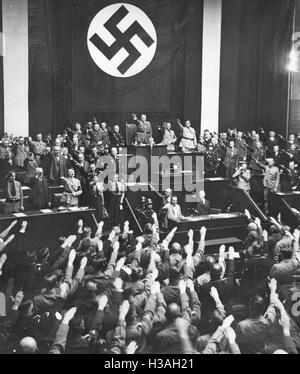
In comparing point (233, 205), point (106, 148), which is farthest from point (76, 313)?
point (106, 148)

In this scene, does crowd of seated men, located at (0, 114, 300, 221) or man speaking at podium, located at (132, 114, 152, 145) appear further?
man speaking at podium, located at (132, 114, 152, 145)

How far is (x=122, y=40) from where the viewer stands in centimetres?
1322

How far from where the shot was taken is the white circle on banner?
43.6 feet

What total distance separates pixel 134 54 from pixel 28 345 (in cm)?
968

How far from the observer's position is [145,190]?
10852mm

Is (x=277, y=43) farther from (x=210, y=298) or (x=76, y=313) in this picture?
(x=76, y=313)

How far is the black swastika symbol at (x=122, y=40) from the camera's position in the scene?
43.2 feet

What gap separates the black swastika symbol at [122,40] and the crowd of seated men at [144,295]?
5.34m

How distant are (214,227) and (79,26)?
22.3ft

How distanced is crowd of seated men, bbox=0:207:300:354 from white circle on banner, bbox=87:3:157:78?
5417 millimetres

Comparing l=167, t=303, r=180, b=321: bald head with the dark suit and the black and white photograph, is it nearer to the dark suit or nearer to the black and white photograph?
the black and white photograph

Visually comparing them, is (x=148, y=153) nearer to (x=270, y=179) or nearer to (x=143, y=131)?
(x=143, y=131)

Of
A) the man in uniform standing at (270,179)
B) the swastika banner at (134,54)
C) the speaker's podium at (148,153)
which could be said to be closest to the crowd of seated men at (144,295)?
the man in uniform standing at (270,179)

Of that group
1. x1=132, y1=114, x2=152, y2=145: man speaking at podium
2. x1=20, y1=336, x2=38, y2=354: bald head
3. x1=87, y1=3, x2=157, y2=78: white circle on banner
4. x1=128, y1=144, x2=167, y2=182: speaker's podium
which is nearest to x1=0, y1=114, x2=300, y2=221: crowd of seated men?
x1=132, y1=114, x2=152, y2=145: man speaking at podium
